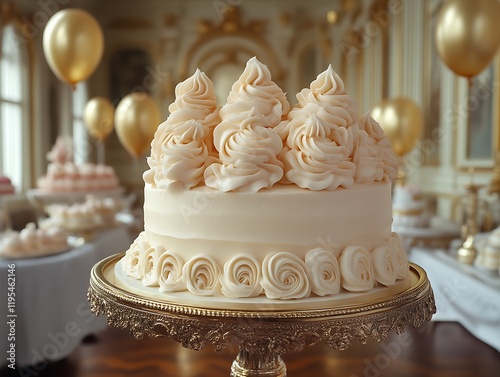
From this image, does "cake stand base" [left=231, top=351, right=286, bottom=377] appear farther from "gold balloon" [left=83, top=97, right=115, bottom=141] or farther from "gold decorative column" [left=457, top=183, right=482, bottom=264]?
"gold balloon" [left=83, top=97, right=115, bottom=141]

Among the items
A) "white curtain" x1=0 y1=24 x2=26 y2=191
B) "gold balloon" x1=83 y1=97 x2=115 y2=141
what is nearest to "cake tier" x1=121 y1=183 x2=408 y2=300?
"gold balloon" x1=83 y1=97 x2=115 y2=141

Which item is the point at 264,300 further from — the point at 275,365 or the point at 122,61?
the point at 122,61

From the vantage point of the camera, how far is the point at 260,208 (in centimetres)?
142

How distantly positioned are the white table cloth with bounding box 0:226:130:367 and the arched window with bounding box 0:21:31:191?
5.15m

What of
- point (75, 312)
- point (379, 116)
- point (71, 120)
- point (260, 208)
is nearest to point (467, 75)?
point (379, 116)

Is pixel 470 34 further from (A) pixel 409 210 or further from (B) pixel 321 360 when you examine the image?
(B) pixel 321 360

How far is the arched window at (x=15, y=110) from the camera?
308 inches

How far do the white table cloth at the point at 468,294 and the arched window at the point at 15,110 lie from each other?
263 inches

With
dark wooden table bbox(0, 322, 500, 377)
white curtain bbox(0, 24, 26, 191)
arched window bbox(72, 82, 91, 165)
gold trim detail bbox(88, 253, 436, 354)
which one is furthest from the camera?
arched window bbox(72, 82, 91, 165)

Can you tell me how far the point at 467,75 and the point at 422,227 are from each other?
1312 millimetres

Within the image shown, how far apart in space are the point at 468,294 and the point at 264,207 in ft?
5.33

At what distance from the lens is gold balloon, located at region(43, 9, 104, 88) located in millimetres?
4156

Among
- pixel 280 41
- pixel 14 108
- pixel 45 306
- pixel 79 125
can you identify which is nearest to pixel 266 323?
pixel 45 306

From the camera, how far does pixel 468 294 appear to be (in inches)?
101
